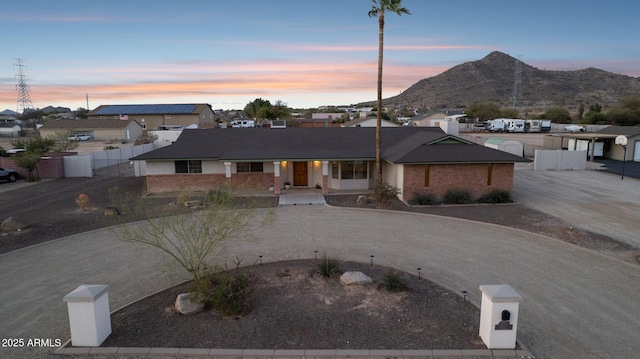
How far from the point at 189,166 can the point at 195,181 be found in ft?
3.30

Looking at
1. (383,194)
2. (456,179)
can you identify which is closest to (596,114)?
(456,179)

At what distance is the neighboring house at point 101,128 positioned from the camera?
234ft

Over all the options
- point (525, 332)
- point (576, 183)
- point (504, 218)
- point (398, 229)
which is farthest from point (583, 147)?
point (525, 332)

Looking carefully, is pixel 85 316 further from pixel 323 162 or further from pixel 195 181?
pixel 195 181

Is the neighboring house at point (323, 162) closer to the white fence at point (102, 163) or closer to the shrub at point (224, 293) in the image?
the white fence at point (102, 163)

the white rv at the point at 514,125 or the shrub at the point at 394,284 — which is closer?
the shrub at the point at 394,284

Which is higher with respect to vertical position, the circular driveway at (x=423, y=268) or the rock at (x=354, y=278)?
the rock at (x=354, y=278)

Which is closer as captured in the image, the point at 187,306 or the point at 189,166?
the point at 187,306

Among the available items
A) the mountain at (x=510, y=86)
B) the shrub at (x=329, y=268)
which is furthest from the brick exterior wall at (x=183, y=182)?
the mountain at (x=510, y=86)

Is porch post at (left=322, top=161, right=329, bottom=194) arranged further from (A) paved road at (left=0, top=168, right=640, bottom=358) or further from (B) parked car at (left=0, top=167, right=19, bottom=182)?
(B) parked car at (left=0, top=167, right=19, bottom=182)

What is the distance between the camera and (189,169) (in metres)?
25.3

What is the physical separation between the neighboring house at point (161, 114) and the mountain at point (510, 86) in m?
89.8

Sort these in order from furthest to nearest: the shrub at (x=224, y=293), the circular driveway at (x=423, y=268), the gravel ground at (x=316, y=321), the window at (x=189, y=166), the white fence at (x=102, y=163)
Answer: the white fence at (x=102, y=163)
the window at (x=189, y=166)
the shrub at (x=224, y=293)
the circular driveway at (x=423, y=268)
the gravel ground at (x=316, y=321)

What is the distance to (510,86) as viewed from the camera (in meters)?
149
